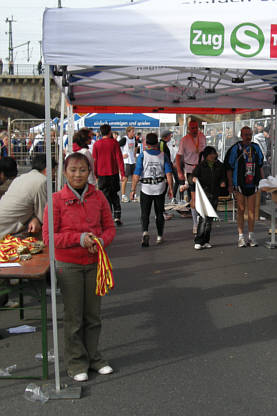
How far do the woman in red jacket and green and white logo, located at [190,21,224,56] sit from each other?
3.98 ft

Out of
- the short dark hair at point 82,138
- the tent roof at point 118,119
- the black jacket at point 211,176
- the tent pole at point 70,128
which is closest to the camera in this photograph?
the black jacket at point 211,176

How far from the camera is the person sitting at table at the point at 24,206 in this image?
5.53 m

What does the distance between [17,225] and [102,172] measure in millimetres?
5916

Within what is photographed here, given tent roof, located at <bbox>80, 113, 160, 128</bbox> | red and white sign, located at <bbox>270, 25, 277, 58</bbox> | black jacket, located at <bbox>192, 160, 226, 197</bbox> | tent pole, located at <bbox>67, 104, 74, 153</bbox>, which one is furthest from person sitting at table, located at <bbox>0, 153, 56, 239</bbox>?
tent roof, located at <bbox>80, 113, 160, 128</bbox>

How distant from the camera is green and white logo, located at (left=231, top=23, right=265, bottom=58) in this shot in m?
4.38

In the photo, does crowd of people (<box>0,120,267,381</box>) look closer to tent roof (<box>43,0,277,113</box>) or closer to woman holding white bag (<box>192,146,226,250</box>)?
woman holding white bag (<box>192,146,226,250</box>)

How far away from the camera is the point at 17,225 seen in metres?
5.57

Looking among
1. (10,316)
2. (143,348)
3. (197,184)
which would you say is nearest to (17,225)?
(10,316)

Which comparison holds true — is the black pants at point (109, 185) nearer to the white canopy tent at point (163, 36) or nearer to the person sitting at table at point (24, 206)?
the person sitting at table at point (24, 206)

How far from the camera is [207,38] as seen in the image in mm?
4320

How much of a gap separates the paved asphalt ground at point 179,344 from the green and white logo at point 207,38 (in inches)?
96.5

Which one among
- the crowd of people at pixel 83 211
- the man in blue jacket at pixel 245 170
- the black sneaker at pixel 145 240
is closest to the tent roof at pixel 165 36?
the crowd of people at pixel 83 211

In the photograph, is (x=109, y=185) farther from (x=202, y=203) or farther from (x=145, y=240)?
(x=202, y=203)

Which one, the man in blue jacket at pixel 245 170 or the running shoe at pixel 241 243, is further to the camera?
the running shoe at pixel 241 243
